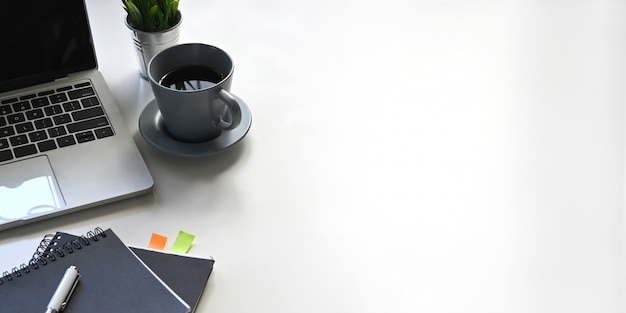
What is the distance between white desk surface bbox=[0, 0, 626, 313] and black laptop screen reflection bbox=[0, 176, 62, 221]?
0.06 ft

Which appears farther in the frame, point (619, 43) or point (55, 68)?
point (619, 43)

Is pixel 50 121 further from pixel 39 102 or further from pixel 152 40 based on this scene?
pixel 152 40

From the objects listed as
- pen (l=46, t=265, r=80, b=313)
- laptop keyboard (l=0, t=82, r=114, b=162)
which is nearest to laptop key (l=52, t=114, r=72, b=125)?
laptop keyboard (l=0, t=82, r=114, b=162)

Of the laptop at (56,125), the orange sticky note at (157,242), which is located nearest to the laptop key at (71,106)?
the laptop at (56,125)

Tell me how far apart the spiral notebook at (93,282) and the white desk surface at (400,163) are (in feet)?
0.13

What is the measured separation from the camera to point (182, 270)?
72cm

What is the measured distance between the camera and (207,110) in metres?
0.82

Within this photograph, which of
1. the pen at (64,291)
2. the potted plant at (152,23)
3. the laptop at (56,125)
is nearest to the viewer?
the pen at (64,291)

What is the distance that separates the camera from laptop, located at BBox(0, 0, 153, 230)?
0.77m

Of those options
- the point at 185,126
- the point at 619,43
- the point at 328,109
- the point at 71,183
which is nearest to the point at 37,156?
the point at 71,183

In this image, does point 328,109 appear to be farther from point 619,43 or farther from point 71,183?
point 619,43

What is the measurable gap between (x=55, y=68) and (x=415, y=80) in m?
0.47

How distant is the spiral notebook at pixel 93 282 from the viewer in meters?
0.66

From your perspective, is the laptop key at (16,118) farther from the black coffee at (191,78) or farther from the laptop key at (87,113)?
the black coffee at (191,78)
